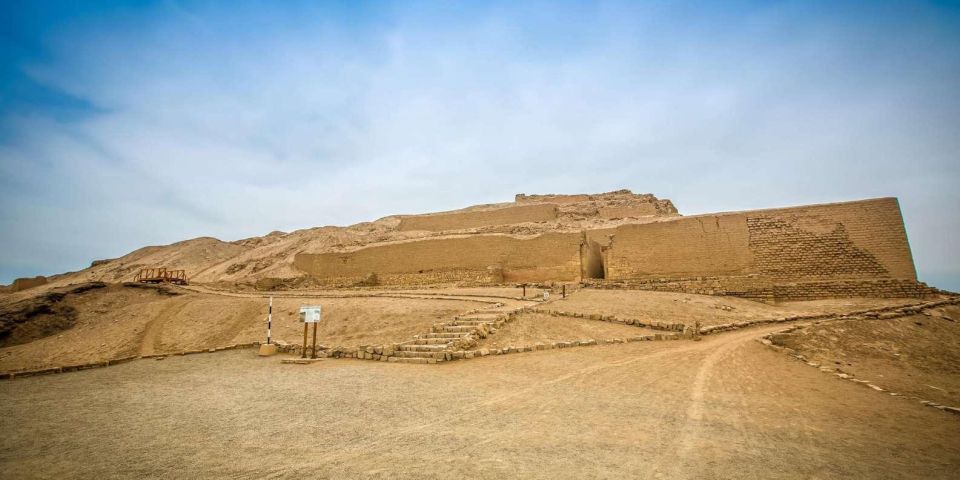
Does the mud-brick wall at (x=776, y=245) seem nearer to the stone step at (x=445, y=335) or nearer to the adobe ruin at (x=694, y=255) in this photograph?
the adobe ruin at (x=694, y=255)

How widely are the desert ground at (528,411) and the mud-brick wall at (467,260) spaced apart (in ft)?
34.4

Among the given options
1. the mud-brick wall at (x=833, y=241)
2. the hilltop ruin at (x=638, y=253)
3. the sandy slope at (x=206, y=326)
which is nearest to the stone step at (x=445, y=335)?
the sandy slope at (x=206, y=326)

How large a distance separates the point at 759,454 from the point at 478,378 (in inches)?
145

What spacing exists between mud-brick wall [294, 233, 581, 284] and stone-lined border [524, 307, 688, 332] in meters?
9.46

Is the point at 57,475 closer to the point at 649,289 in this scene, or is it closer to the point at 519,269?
the point at 649,289

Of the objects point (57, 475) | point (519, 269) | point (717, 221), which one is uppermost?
point (717, 221)

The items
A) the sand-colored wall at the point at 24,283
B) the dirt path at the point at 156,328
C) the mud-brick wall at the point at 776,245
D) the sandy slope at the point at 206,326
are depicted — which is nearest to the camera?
the sandy slope at the point at 206,326

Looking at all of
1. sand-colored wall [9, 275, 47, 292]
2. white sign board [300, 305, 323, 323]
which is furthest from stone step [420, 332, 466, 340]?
sand-colored wall [9, 275, 47, 292]

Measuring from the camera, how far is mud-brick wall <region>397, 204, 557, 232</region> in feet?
98.4

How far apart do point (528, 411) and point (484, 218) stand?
89.6 ft

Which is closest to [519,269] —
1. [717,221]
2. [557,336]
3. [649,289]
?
[649,289]

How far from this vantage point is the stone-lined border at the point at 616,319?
10141 millimetres

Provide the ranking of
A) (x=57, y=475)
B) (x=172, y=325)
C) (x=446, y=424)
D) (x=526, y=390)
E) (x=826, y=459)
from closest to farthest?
(x=57, y=475) < (x=826, y=459) < (x=446, y=424) < (x=526, y=390) < (x=172, y=325)

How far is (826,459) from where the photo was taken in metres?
3.30
